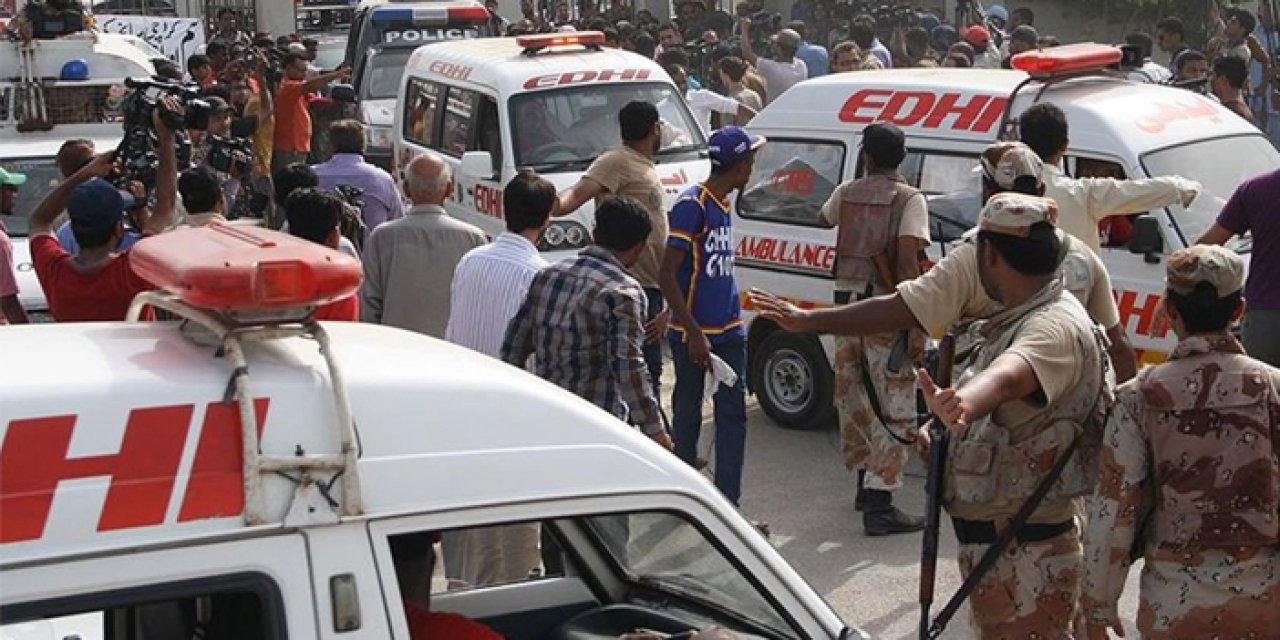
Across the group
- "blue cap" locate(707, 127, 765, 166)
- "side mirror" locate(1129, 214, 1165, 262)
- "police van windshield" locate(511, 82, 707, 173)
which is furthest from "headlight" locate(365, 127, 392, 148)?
"side mirror" locate(1129, 214, 1165, 262)

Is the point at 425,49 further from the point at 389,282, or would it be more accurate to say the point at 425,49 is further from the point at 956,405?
the point at 956,405

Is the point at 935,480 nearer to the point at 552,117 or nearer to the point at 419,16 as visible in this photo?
the point at 552,117

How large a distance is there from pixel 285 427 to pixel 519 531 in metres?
1.92

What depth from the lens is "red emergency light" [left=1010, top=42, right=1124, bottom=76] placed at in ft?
28.0

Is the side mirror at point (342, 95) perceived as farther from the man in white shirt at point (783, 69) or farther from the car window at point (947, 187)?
the car window at point (947, 187)

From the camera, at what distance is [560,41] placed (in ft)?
41.0

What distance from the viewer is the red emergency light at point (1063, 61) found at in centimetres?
852

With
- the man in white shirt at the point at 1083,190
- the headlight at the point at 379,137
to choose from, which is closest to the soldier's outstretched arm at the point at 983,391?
the man in white shirt at the point at 1083,190

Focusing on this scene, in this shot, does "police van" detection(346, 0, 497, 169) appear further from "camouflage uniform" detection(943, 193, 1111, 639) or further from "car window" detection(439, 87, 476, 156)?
"camouflage uniform" detection(943, 193, 1111, 639)

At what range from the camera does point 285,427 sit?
9.35 ft

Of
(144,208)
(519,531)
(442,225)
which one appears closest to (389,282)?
(442,225)

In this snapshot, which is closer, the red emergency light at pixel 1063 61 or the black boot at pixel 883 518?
the black boot at pixel 883 518

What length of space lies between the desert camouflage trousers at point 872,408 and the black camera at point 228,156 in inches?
134

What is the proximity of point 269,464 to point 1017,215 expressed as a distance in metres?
2.44
